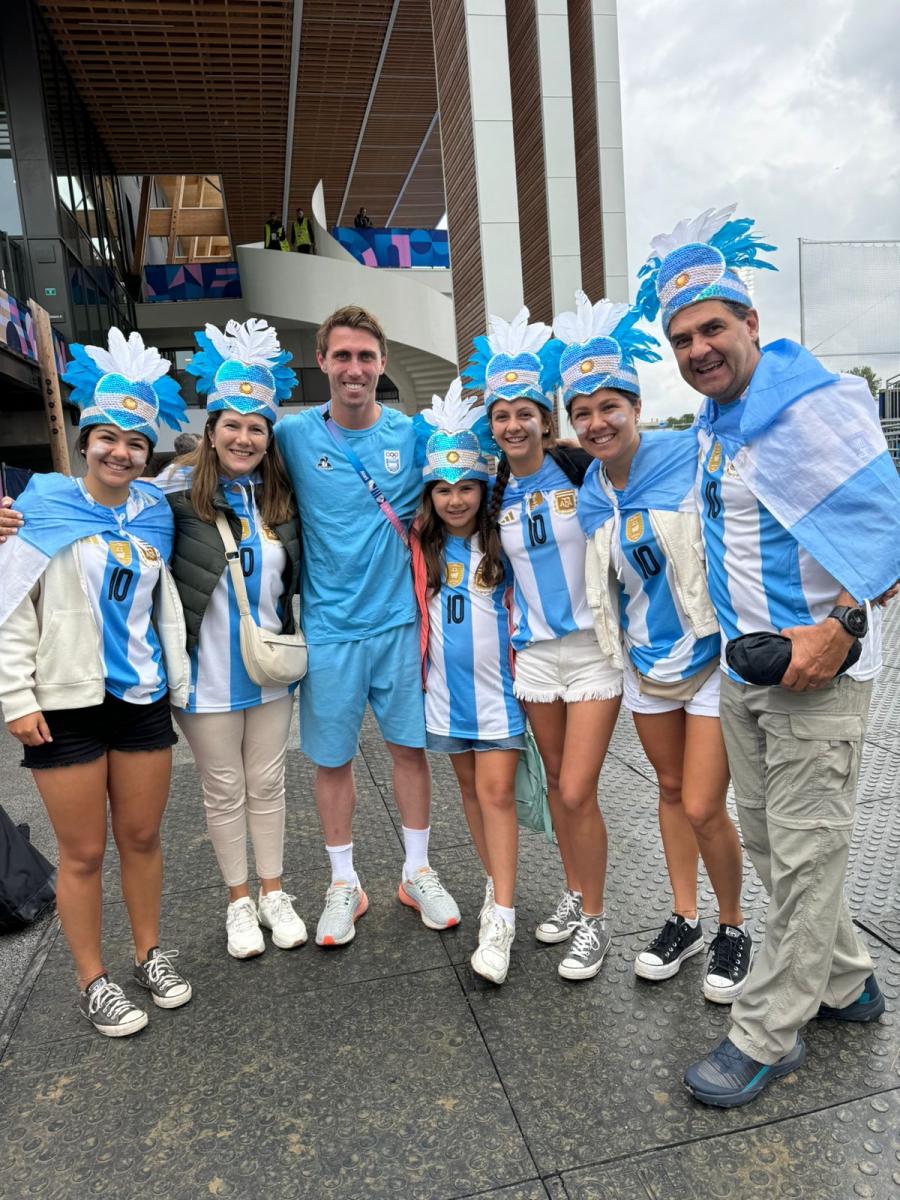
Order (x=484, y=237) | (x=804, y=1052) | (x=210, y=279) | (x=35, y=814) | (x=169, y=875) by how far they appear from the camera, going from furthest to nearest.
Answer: (x=210, y=279), (x=484, y=237), (x=35, y=814), (x=169, y=875), (x=804, y=1052)

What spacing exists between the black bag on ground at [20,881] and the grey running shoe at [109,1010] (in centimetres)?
72

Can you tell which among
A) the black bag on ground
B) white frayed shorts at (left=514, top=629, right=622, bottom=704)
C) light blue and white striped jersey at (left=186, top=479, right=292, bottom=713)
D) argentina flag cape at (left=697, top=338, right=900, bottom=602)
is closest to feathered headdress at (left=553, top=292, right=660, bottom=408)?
argentina flag cape at (left=697, top=338, right=900, bottom=602)

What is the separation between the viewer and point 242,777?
3096 millimetres

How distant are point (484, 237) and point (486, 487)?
763 centimetres

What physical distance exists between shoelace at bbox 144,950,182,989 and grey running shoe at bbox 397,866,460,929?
892 mm

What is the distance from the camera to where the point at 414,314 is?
15414 mm

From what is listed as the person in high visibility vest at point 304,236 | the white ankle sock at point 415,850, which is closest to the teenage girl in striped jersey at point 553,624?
the white ankle sock at point 415,850

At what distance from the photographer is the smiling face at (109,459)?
2.63 meters

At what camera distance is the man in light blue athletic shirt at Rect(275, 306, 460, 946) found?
10.2 feet

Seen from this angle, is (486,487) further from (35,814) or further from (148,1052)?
(35,814)

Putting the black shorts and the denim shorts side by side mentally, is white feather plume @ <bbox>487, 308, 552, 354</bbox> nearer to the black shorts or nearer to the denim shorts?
the denim shorts

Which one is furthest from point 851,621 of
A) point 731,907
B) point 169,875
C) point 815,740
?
point 169,875

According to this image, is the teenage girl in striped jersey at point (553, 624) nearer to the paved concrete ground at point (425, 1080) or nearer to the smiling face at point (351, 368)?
the paved concrete ground at point (425, 1080)

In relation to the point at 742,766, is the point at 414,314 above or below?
above
